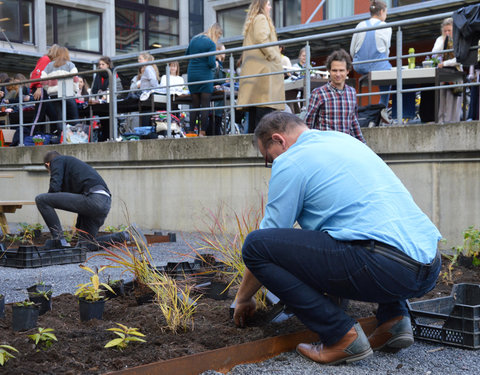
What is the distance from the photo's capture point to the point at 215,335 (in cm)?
372

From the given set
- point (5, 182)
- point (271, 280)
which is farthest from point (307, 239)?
point (5, 182)

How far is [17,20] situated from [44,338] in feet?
77.4

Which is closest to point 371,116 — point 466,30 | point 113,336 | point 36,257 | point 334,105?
point 466,30

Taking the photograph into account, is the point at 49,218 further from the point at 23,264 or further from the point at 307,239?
the point at 307,239

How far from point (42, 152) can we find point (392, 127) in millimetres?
Result: 6512

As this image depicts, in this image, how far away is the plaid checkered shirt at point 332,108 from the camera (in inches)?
250

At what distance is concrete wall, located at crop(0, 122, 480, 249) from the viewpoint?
732 centimetres

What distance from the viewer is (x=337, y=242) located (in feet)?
11.1

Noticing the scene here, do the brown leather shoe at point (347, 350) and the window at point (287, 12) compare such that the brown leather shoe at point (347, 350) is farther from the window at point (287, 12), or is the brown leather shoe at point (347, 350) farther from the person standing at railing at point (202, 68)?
the window at point (287, 12)

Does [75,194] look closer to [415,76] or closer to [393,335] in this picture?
[415,76]

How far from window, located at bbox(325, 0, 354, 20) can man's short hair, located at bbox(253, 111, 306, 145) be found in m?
17.4

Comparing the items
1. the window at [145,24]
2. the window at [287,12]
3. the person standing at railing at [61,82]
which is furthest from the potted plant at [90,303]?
the window at [145,24]

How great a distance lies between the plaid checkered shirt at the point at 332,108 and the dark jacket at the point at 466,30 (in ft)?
4.38

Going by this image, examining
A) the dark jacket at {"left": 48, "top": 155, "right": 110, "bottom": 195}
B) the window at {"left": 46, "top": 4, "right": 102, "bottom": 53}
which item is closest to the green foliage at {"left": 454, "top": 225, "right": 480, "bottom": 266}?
the dark jacket at {"left": 48, "top": 155, "right": 110, "bottom": 195}
